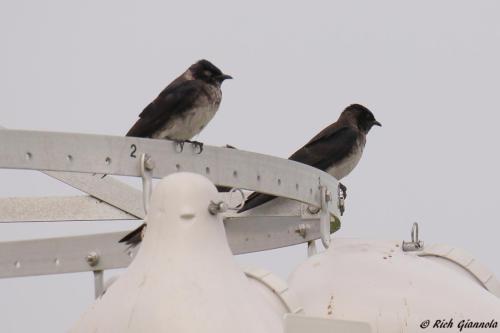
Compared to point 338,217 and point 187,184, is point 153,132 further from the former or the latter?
point 187,184

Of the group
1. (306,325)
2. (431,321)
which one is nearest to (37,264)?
(431,321)

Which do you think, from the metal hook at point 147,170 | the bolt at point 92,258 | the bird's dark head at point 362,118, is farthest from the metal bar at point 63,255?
the bird's dark head at point 362,118

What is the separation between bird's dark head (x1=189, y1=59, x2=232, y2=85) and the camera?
1391 centimetres

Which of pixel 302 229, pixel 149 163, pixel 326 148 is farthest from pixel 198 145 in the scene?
pixel 326 148

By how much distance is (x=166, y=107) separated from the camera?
1342 centimetres

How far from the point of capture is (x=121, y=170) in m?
9.78

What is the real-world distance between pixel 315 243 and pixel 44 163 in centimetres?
374

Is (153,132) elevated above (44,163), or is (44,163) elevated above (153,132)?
(153,132)

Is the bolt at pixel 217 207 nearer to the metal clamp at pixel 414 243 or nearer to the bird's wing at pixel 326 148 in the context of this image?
the metal clamp at pixel 414 243

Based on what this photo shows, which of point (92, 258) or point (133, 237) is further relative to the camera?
point (92, 258)

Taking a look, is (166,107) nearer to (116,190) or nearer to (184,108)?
(184,108)

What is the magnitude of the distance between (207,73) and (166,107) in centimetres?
72

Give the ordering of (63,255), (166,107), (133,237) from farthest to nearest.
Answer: (166,107) < (63,255) < (133,237)

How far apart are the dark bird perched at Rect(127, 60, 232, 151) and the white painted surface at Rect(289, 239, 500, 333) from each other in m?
4.52
